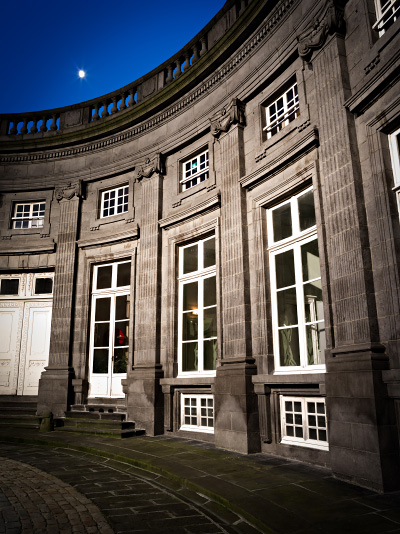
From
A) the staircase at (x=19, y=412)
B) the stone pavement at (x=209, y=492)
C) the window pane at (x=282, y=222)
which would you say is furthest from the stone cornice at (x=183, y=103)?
the stone pavement at (x=209, y=492)

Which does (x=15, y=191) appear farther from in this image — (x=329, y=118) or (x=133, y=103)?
(x=329, y=118)

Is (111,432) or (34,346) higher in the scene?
(34,346)

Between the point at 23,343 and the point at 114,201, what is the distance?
15.1ft

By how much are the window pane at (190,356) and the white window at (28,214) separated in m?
6.02

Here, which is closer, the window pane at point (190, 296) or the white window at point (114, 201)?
the window pane at point (190, 296)

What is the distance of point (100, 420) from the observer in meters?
9.27

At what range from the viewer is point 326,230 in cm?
606

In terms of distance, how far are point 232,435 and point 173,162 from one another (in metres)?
6.44

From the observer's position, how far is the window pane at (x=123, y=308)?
35.2 feet

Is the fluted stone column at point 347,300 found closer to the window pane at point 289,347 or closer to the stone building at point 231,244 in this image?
the stone building at point 231,244

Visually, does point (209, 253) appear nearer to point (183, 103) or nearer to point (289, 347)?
point (289, 347)

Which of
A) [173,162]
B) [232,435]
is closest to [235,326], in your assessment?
[232,435]

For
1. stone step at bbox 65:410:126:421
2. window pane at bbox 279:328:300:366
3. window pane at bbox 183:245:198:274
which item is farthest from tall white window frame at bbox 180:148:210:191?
stone step at bbox 65:410:126:421

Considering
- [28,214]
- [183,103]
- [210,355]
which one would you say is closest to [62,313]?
[28,214]
